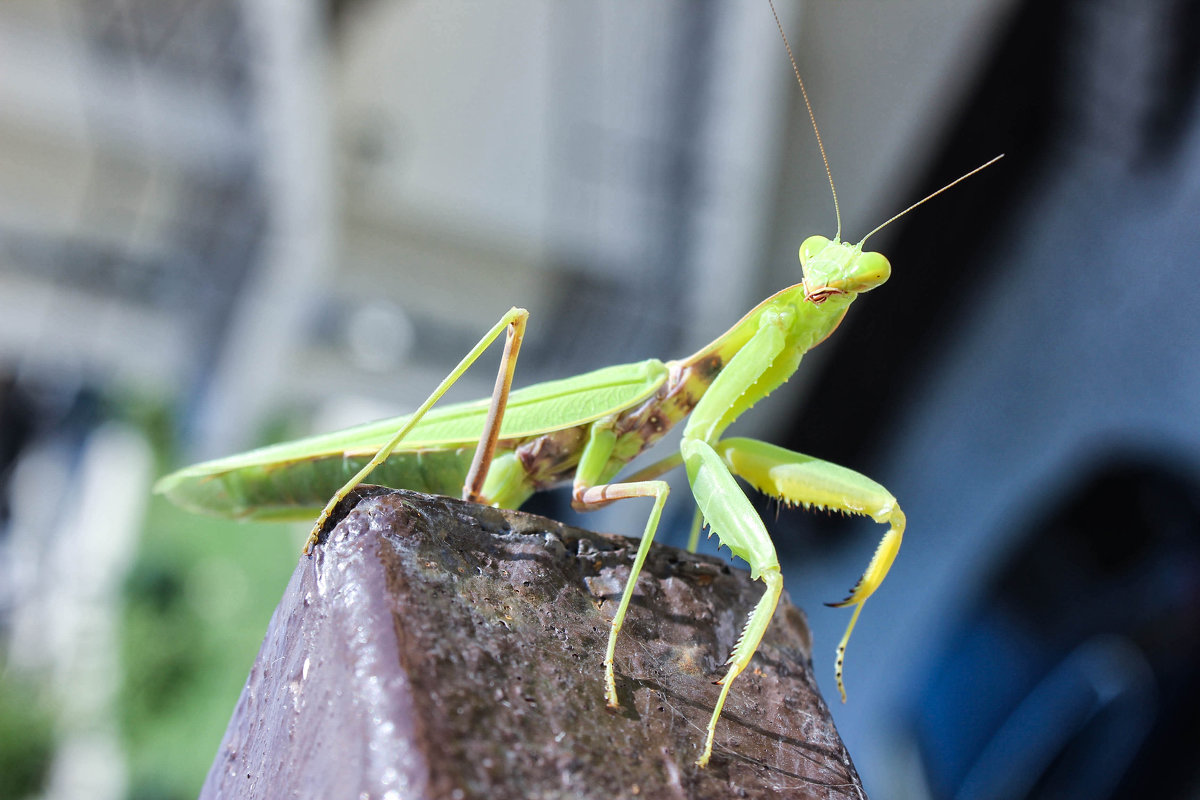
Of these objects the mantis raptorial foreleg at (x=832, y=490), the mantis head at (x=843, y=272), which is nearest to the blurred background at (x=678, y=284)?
the mantis raptorial foreleg at (x=832, y=490)

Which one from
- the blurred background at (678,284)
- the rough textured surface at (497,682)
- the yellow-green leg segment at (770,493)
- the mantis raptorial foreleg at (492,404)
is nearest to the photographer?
the rough textured surface at (497,682)

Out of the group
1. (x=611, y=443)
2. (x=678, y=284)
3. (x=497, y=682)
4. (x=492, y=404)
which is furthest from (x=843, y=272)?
(x=678, y=284)

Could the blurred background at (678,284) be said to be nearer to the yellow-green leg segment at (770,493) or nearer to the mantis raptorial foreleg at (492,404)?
the yellow-green leg segment at (770,493)

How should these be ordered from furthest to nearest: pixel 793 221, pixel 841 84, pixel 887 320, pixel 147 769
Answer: pixel 147 769 → pixel 793 221 → pixel 887 320 → pixel 841 84

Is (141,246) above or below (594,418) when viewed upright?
above

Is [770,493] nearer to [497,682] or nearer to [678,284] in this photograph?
[497,682]

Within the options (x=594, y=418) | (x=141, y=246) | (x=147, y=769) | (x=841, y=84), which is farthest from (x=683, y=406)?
(x=141, y=246)

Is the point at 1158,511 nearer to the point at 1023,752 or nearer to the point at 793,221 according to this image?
the point at 1023,752
